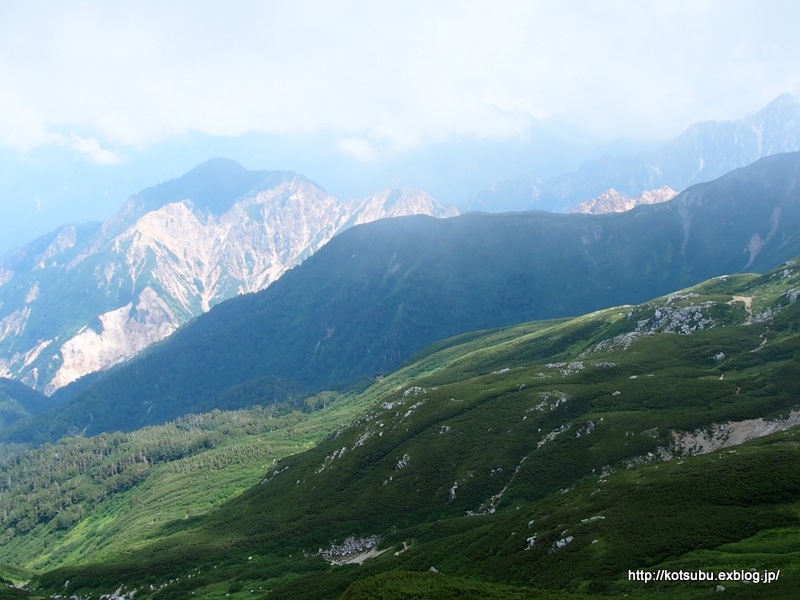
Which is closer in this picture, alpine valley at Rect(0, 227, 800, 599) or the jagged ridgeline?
alpine valley at Rect(0, 227, 800, 599)

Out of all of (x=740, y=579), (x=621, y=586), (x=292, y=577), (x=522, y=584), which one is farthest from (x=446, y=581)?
(x=292, y=577)

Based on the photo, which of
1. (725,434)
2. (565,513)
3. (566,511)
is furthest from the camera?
(725,434)

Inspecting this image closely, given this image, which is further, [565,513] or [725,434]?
[725,434]

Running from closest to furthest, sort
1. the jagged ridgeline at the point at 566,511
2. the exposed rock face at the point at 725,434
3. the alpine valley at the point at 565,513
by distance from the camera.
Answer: the alpine valley at the point at 565,513, the jagged ridgeline at the point at 566,511, the exposed rock face at the point at 725,434

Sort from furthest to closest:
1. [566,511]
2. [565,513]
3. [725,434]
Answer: [725,434], [566,511], [565,513]

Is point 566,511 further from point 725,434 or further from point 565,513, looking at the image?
point 725,434

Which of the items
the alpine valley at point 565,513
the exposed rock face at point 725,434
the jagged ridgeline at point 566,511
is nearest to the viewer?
the alpine valley at point 565,513

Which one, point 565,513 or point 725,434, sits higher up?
point 725,434

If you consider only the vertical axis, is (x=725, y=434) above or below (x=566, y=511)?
above

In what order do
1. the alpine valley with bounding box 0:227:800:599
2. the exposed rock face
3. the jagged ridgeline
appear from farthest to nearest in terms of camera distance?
the exposed rock face, the jagged ridgeline, the alpine valley with bounding box 0:227:800:599

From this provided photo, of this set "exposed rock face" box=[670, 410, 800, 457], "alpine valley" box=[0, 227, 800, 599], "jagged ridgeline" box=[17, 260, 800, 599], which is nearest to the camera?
"alpine valley" box=[0, 227, 800, 599]

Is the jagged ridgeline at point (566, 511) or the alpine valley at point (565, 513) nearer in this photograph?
the alpine valley at point (565, 513)

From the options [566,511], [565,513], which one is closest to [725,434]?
[566,511]

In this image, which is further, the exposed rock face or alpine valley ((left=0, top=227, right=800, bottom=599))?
the exposed rock face
